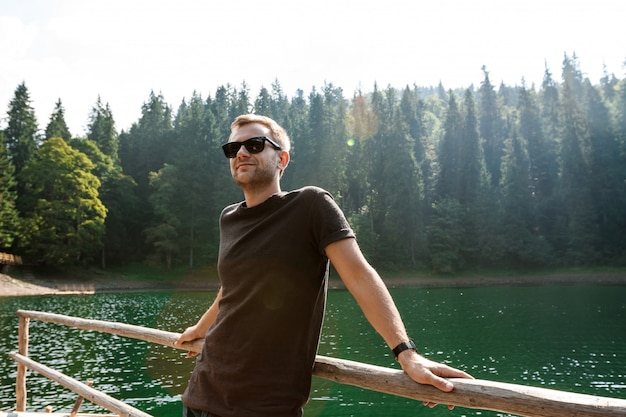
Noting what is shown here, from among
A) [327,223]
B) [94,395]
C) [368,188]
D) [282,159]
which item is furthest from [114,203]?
[327,223]

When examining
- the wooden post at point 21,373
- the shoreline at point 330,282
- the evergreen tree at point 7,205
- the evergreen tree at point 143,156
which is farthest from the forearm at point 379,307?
the evergreen tree at point 143,156

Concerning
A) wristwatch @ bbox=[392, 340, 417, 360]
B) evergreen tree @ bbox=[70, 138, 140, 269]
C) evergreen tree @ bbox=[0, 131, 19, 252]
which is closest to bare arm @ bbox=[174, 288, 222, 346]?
wristwatch @ bbox=[392, 340, 417, 360]

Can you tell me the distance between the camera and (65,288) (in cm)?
3659

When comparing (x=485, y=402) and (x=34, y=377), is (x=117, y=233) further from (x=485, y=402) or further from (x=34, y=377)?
(x=485, y=402)

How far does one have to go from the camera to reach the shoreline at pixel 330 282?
3634 cm

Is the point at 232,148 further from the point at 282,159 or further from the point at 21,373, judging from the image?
the point at 21,373

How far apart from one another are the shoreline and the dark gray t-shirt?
3834 centimetres

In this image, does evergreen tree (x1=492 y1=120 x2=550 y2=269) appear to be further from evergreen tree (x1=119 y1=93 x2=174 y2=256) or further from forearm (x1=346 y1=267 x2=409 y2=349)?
forearm (x1=346 y1=267 x2=409 y2=349)

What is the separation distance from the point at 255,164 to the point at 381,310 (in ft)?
3.09

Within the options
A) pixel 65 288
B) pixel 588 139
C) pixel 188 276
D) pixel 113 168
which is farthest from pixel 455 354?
pixel 588 139

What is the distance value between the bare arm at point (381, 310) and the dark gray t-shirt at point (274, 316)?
3.4 inches

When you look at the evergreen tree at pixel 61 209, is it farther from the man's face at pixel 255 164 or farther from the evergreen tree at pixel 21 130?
the man's face at pixel 255 164

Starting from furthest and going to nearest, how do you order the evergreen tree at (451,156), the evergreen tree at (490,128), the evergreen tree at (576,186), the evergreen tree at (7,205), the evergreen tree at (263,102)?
the evergreen tree at (263,102) < the evergreen tree at (490,128) < the evergreen tree at (451,156) < the evergreen tree at (576,186) < the evergreen tree at (7,205)

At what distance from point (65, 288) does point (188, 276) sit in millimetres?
12226
